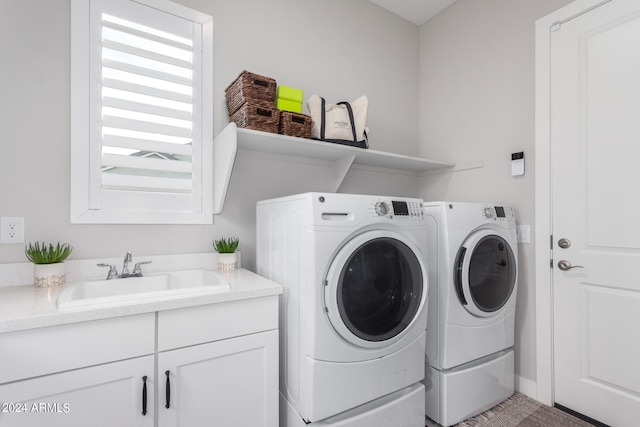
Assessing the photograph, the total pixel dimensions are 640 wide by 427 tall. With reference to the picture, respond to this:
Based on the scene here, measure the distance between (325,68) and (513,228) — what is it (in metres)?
1.73

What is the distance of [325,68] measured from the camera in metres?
2.30

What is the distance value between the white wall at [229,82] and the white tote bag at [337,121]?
0.34 meters

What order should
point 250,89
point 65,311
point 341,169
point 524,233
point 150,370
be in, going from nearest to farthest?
point 65,311, point 150,370, point 250,89, point 524,233, point 341,169

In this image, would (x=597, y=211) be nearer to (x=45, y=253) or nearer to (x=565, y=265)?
(x=565, y=265)

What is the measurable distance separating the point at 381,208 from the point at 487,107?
152 centimetres

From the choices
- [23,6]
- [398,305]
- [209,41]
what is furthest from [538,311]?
[23,6]

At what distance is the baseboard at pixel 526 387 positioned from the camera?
6.45 ft

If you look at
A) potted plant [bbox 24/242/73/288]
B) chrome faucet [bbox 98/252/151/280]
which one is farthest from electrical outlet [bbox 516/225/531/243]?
potted plant [bbox 24/242/73/288]

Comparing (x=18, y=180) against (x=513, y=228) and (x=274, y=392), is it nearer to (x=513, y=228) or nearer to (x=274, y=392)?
(x=274, y=392)

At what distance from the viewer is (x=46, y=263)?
1.36 m

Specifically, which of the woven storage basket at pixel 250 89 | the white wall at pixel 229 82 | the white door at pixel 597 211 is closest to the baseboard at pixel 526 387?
the white door at pixel 597 211

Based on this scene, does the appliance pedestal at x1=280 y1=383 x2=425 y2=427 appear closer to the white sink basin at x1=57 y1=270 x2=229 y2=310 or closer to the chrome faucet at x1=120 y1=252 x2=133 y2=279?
the white sink basin at x1=57 y1=270 x2=229 y2=310

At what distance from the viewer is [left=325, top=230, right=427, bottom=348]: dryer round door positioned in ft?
4.30

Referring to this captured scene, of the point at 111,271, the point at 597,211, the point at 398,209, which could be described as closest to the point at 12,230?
the point at 111,271
